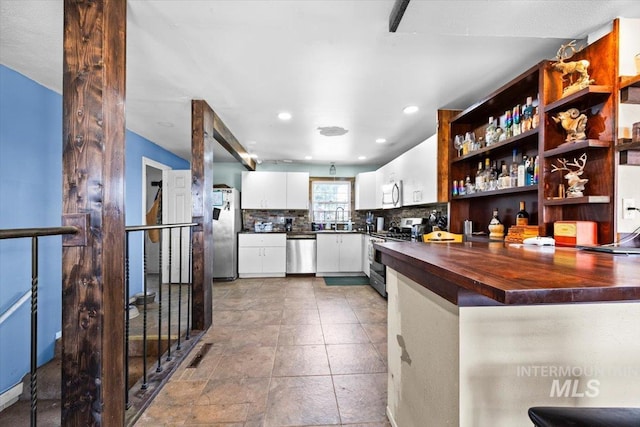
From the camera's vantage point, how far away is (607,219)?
150 cm

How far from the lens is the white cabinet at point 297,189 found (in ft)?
18.1

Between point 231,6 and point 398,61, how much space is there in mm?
1203

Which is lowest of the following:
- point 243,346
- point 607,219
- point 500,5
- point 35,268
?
point 243,346

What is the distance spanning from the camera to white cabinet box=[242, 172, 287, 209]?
5.45m

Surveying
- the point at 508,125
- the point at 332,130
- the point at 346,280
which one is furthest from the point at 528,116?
the point at 346,280

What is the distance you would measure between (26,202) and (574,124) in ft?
13.1

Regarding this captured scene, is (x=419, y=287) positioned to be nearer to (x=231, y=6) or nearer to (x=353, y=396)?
→ (x=353, y=396)

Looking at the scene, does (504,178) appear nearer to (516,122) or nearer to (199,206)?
(516,122)

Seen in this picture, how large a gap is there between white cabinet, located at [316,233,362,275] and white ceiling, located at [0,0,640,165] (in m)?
2.52

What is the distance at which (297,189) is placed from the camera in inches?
218

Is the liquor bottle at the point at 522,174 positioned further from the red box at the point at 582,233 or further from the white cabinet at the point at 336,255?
the white cabinet at the point at 336,255

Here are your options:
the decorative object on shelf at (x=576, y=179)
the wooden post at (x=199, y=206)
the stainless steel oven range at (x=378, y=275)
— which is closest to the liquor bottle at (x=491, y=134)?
the decorative object on shelf at (x=576, y=179)

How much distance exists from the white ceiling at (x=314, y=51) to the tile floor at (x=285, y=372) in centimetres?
227

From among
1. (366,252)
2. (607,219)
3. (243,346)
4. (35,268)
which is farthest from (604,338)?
(366,252)
